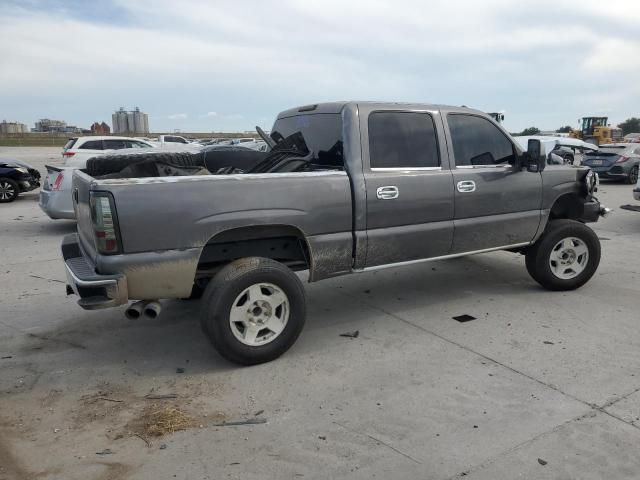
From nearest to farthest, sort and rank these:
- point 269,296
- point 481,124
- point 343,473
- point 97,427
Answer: point 343,473
point 97,427
point 269,296
point 481,124

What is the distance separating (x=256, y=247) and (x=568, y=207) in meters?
3.68

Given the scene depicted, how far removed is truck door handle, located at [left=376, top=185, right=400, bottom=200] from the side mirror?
64.7 inches

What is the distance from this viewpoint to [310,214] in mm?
4176

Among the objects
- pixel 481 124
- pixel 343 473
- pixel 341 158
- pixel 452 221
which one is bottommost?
pixel 343 473

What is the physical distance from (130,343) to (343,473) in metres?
2.50

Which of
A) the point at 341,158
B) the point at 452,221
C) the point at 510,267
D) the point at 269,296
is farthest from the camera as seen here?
the point at 510,267

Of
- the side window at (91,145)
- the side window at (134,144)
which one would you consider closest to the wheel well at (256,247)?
the side window at (91,145)

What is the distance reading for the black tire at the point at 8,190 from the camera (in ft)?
44.8

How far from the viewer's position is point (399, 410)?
11.3 ft

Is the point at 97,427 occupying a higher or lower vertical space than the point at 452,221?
lower

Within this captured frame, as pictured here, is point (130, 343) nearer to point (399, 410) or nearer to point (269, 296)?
point (269, 296)

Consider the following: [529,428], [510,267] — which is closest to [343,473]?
[529,428]

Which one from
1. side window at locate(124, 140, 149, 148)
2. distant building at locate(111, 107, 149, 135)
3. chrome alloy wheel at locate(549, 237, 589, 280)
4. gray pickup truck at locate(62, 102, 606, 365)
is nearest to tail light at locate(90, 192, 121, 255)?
gray pickup truck at locate(62, 102, 606, 365)

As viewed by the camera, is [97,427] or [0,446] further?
[97,427]
